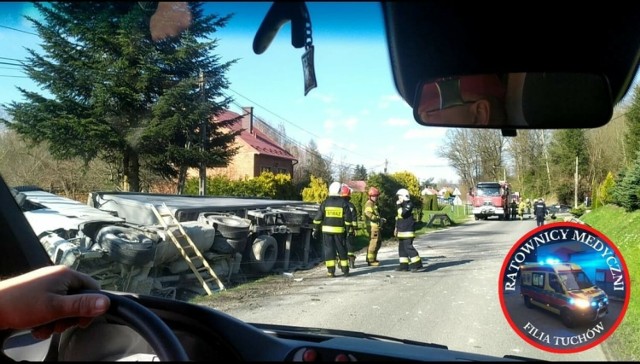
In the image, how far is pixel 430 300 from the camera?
5930 millimetres

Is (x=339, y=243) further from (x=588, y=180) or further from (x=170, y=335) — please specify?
(x=170, y=335)

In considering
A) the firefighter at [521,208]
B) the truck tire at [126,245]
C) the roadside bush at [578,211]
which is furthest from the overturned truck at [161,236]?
the roadside bush at [578,211]

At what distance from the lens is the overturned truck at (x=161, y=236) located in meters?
3.43

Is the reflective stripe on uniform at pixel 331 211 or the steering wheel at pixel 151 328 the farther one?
the reflective stripe on uniform at pixel 331 211

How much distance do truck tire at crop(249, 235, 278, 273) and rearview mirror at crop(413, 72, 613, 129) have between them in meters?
3.33

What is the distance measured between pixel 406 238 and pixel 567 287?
6.08m

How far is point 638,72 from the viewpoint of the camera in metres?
2.46

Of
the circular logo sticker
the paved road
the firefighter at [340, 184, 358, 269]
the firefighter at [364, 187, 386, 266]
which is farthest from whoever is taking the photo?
the firefighter at [340, 184, 358, 269]

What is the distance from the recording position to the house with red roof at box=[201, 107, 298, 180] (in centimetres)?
260

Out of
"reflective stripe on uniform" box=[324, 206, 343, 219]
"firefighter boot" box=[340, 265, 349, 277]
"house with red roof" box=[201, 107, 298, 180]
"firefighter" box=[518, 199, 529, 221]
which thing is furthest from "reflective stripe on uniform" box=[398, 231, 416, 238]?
"house with red roof" box=[201, 107, 298, 180]

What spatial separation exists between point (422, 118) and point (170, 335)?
4.52 ft

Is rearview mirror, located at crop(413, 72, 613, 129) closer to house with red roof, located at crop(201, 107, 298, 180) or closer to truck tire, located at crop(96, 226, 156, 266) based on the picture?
house with red roof, located at crop(201, 107, 298, 180)

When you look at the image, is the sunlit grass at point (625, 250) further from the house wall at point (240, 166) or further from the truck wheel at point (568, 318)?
the house wall at point (240, 166)

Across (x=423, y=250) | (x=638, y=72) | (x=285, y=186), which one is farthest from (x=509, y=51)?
(x=423, y=250)
